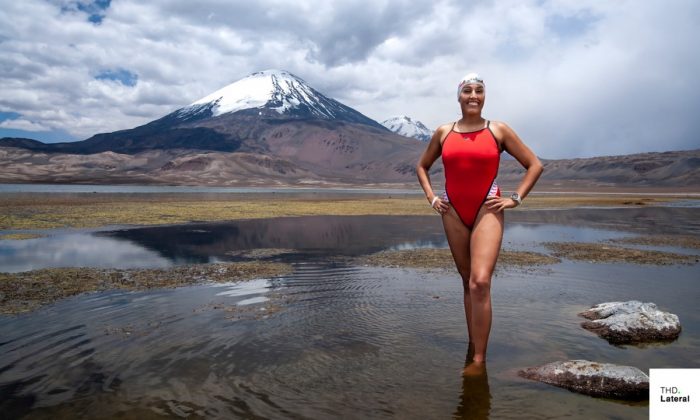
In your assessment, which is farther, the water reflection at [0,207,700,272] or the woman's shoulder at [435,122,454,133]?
the water reflection at [0,207,700,272]

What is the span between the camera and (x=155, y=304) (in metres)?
10.4

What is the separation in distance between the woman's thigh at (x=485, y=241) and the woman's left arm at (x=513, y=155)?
13cm

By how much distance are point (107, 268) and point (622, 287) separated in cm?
1618

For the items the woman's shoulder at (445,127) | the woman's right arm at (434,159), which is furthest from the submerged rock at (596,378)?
the woman's shoulder at (445,127)

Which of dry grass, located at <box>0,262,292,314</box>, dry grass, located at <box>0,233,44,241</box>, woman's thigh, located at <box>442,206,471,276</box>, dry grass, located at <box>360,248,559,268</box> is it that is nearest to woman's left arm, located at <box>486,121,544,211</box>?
woman's thigh, located at <box>442,206,471,276</box>

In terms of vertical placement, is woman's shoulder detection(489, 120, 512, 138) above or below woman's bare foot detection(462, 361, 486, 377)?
above

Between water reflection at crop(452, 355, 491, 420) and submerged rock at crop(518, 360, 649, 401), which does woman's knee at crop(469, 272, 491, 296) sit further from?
submerged rock at crop(518, 360, 649, 401)

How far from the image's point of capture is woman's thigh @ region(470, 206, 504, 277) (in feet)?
18.5

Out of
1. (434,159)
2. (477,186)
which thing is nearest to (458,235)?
(477,186)

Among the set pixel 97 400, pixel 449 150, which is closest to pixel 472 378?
pixel 449 150

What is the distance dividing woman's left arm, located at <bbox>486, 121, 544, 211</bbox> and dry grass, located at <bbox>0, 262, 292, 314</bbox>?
954 cm

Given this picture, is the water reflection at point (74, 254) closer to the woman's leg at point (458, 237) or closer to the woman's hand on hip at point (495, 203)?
the woman's leg at point (458, 237)

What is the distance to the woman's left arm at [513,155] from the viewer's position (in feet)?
18.9

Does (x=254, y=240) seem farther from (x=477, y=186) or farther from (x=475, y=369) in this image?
(x=477, y=186)
